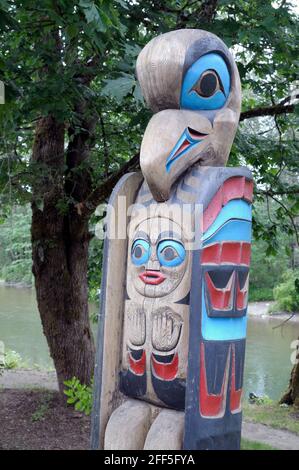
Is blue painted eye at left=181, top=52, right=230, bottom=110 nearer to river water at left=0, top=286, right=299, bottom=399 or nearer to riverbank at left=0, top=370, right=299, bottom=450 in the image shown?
riverbank at left=0, top=370, right=299, bottom=450

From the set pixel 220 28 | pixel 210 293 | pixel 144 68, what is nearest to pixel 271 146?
pixel 220 28

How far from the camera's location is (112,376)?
2.73 meters

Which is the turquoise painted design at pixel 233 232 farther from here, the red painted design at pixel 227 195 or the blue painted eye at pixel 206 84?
the blue painted eye at pixel 206 84

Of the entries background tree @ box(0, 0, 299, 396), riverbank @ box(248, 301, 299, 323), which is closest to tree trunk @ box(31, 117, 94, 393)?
background tree @ box(0, 0, 299, 396)

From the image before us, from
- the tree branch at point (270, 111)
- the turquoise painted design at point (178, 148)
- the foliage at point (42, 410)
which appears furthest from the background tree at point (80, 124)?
the turquoise painted design at point (178, 148)

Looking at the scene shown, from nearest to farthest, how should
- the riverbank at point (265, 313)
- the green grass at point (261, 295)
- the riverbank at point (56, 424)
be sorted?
the riverbank at point (56, 424) → the riverbank at point (265, 313) → the green grass at point (261, 295)

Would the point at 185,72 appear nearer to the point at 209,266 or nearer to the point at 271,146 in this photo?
the point at 209,266

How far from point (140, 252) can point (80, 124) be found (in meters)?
2.95

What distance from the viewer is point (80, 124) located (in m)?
5.41

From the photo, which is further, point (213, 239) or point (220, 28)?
point (220, 28)

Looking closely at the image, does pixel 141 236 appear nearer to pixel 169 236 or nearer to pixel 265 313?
pixel 169 236

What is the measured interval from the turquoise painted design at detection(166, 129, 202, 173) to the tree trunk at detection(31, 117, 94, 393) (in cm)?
343

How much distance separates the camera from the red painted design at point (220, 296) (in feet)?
8.18
